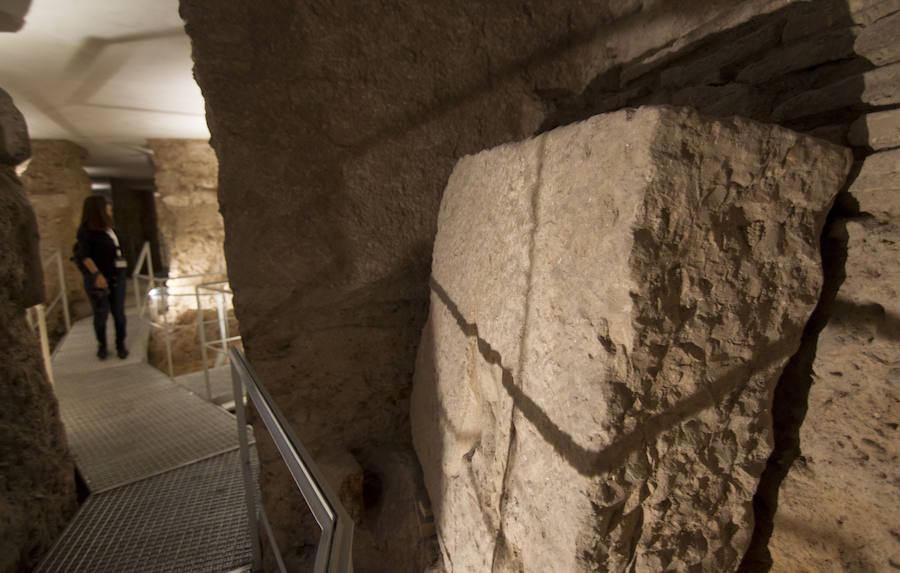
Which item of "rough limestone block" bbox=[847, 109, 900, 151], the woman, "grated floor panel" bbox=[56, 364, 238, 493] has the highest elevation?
"rough limestone block" bbox=[847, 109, 900, 151]

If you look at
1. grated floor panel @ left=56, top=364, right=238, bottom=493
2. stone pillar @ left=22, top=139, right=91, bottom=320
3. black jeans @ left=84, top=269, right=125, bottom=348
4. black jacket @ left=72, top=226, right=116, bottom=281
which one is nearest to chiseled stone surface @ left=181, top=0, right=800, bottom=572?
grated floor panel @ left=56, top=364, right=238, bottom=493

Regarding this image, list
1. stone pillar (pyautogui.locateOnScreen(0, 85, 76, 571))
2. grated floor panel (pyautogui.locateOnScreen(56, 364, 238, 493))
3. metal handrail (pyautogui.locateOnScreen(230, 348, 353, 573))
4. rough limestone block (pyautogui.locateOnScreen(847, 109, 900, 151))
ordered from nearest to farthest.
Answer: metal handrail (pyautogui.locateOnScreen(230, 348, 353, 573)) < rough limestone block (pyautogui.locateOnScreen(847, 109, 900, 151)) < stone pillar (pyautogui.locateOnScreen(0, 85, 76, 571)) < grated floor panel (pyautogui.locateOnScreen(56, 364, 238, 493))

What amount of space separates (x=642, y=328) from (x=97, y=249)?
4.57 m

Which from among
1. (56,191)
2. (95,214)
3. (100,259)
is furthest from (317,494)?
(56,191)

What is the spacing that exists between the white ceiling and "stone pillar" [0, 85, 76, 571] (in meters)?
1.07

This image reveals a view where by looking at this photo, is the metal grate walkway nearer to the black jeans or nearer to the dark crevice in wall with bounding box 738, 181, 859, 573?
the black jeans

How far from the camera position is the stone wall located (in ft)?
4.63

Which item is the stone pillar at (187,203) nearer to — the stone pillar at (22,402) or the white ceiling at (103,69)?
the white ceiling at (103,69)

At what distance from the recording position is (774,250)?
854 mm

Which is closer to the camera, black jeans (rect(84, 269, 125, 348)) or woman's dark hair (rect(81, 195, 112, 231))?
woman's dark hair (rect(81, 195, 112, 231))

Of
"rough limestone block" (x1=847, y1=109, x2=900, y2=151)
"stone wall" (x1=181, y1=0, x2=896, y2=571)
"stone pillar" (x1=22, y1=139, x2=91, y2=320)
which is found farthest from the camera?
"stone pillar" (x1=22, y1=139, x2=91, y2=320)

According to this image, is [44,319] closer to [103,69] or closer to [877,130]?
[103,69]

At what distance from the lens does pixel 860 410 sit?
3.14 ft

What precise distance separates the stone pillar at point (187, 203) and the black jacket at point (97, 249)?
6.22ft
